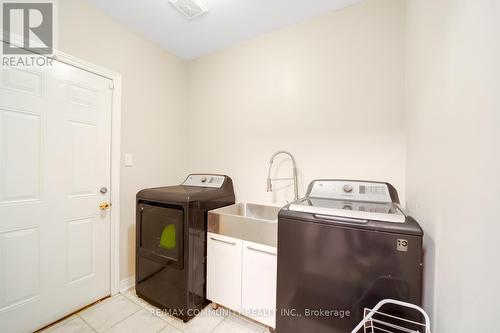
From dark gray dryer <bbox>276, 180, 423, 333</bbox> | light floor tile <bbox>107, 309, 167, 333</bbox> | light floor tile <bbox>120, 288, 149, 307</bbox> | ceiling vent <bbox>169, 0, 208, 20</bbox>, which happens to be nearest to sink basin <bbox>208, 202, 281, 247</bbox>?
dark gray dryer <bbox>276, 180, 423, 333</bbox>

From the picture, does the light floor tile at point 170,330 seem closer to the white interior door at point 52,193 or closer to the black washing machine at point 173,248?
the black washing machine at point 173,248

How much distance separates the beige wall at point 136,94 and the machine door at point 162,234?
34 cm

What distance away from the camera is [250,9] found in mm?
1672

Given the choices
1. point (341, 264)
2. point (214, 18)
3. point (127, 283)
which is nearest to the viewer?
point (341, 264)

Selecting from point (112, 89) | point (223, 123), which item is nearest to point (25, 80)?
point (112, 89)

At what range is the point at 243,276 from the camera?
1509 millimetres

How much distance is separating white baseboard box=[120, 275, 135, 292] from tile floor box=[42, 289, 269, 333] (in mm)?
188

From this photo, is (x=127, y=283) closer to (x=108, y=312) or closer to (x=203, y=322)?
(x=108, y=312)

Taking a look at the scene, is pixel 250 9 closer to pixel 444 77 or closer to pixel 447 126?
pixel 444 77

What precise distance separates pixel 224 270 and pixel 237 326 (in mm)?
428

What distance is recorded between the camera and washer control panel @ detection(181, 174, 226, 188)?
6.73 ft

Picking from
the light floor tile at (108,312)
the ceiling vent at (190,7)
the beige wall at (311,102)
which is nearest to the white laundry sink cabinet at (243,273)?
the beige wall at (311,102)

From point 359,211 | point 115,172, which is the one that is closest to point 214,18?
point 115,172

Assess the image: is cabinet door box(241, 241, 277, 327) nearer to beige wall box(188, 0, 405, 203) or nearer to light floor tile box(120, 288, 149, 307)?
beige wall box(188, 0, 405, 203)
